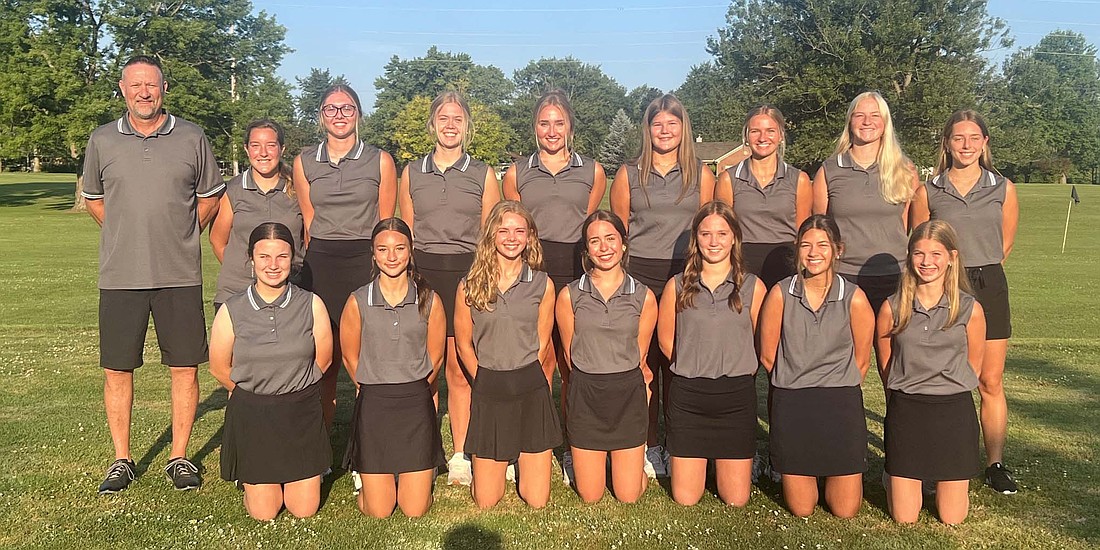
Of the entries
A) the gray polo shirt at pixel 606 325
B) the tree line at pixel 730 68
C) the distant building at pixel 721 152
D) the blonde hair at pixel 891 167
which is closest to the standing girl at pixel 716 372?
the gray polo shirt at pixel 606 325

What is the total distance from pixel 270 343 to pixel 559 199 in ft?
6.39

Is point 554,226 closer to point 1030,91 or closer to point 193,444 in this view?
point 193,444

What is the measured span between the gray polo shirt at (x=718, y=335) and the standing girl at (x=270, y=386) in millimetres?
2097

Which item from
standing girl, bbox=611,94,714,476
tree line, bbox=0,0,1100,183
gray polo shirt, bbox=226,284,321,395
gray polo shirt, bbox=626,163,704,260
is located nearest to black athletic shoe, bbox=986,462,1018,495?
standing girl, bbox=611,94,714,476

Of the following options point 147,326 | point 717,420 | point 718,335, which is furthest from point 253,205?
point 717,420

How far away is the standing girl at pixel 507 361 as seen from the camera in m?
4.57

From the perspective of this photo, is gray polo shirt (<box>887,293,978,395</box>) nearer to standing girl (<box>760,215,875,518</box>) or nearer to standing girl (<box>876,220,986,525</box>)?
standing girl (<box>876,220,986,525</box>)

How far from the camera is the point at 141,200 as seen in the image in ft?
15.7

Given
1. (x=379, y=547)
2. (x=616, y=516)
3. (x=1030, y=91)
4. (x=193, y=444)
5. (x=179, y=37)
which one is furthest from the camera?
(x=1030, y=91)

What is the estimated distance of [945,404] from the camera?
4305 millimetres

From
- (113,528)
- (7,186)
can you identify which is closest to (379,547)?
(113,528)

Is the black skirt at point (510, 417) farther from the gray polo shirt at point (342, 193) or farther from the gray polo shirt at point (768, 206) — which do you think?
the gray polo shirt at point (768, 206)

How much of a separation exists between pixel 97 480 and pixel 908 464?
15.5ft

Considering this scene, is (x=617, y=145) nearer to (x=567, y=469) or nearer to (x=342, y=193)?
(x=342, y=193)
